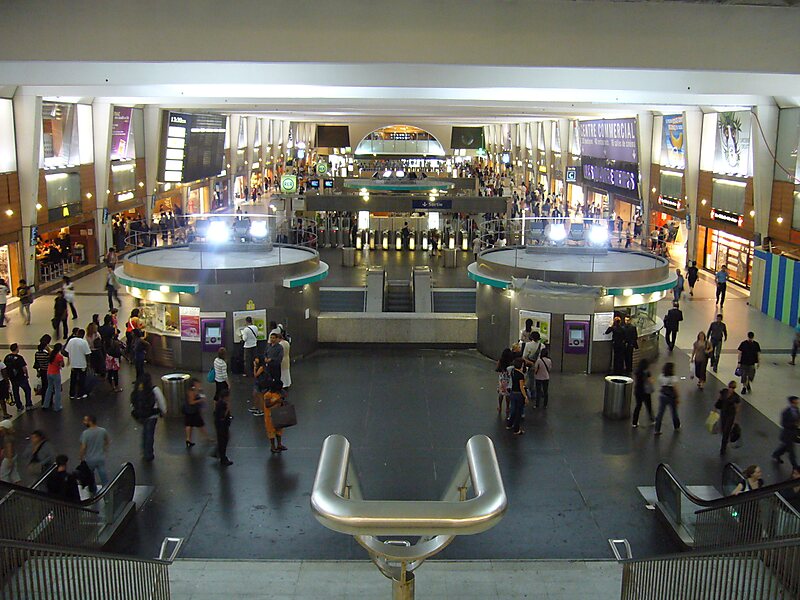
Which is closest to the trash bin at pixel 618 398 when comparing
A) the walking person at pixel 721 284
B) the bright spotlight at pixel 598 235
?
the bright spotlight at pixel 598 235

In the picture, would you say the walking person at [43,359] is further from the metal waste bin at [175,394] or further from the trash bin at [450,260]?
the trash bin at [450,260]

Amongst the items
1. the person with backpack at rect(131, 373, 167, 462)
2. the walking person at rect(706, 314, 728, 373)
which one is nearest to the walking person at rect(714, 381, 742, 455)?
the walking person at rect(706, 314, 728, 373)

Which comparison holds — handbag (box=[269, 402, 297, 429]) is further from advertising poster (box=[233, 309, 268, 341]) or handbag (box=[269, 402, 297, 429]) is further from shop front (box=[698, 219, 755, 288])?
shop front (box=[698, 219, 755, 288])

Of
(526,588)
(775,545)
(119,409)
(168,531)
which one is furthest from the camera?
A: (119,409)

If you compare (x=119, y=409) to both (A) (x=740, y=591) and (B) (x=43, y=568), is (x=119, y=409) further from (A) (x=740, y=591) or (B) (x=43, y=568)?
(A) (x=740, y=591)

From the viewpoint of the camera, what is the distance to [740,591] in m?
5.18

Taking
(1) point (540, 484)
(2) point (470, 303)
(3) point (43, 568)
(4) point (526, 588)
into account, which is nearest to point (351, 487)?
(3) point (43, 568)

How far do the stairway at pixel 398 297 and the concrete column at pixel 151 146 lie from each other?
15958mm

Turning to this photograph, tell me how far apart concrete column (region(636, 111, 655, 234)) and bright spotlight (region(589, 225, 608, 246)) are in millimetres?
14752

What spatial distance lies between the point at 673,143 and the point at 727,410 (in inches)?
889

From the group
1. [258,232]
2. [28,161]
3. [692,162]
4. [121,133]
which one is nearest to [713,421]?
[258,232]

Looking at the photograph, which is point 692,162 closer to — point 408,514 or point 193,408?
point 193,408

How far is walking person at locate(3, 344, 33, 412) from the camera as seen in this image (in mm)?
11711

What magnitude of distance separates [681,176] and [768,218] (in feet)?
25.7
